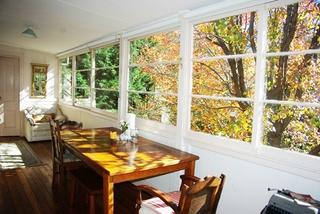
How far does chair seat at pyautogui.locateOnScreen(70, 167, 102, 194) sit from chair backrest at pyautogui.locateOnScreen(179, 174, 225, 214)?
3.36ft

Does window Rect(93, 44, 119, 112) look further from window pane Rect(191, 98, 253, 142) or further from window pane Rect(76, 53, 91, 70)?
window pane Rect(191, 98, 253, 142)

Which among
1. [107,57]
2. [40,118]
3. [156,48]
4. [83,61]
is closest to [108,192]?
[156,48]

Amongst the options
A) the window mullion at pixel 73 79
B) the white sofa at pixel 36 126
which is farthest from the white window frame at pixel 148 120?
the white sofa at pixel 36 126

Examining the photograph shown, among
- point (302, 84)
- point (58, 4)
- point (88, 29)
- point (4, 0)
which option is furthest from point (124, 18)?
point (302, 84)

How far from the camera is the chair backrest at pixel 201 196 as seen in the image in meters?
1.68

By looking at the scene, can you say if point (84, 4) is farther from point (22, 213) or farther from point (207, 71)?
point (22, 213)

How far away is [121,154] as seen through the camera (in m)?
2.49

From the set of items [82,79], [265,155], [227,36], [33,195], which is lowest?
[33,195]

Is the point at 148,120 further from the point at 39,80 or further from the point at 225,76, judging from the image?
the point at 39,80

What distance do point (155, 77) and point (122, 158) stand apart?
1422 millimetres

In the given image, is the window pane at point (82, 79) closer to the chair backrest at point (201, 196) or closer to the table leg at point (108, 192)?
the table leg at point (108, 192)

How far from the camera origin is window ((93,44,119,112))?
4.43 meters

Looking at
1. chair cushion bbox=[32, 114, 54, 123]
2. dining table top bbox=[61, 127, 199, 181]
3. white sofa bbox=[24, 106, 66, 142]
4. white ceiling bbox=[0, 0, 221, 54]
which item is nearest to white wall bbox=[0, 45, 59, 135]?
white sofa bbox=[24, 106, 66, 142]

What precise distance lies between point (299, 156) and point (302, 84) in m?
0.52
